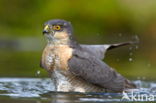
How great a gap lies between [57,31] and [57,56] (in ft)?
1.58

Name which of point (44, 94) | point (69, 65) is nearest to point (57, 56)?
point (69, 65)

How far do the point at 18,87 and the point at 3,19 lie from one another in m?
14.6

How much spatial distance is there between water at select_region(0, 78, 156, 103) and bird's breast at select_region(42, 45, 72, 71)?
0.49 meters

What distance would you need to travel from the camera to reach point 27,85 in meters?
13.9

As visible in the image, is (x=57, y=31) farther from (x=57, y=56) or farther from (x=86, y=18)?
(x=86, y=18)

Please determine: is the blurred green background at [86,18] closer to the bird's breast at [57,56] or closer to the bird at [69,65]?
the bird at [69,65]

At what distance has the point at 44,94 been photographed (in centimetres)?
1236

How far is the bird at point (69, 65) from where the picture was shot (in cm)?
1231

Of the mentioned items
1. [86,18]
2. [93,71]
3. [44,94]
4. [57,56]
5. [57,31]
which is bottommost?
[44,94]

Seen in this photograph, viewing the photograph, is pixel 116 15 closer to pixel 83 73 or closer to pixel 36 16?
pixel 36 16

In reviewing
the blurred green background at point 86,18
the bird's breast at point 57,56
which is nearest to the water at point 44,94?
the bird's breast at point 57,56

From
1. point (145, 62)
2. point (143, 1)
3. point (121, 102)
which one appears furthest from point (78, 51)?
point (143, 1)

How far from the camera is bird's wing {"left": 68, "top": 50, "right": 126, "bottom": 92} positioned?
12.3m

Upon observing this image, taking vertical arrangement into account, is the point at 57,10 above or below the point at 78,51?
above
